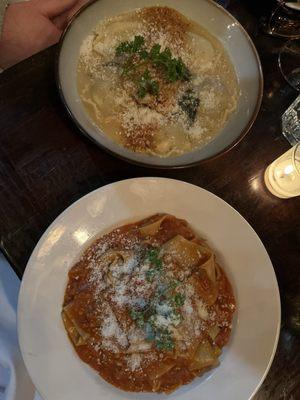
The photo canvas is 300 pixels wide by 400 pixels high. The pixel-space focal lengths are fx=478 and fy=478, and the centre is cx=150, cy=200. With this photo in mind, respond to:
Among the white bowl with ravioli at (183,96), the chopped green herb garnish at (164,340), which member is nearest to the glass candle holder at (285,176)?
the white bowl with ravioli at (183,96)

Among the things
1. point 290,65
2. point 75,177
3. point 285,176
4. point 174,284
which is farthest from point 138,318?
point 290,65

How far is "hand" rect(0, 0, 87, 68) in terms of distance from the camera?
1.82 meters

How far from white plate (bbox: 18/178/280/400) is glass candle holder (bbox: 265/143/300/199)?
0.80 feet

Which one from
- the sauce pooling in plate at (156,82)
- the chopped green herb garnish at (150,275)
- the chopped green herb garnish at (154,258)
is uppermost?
the sauce pooling in plate at (156,82)

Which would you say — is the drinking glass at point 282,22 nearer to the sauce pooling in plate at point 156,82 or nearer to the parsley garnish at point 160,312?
the sauce pooling in plate at point 156,82

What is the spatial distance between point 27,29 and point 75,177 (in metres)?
0.65

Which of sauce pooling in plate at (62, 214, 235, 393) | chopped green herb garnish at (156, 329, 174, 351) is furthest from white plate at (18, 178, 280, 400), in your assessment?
chopped green herb garnish at (156, 329, 174, 351)

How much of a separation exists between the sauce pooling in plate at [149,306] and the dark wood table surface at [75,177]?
0.19 metres

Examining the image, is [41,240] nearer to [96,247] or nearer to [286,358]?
[96,247]

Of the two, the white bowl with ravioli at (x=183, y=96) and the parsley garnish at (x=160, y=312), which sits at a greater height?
the white bowl with ravioli at (x=183, y=96)

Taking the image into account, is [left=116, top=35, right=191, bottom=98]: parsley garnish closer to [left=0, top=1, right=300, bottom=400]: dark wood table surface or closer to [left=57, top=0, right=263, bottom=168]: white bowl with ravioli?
[left=57, top=0, right=263, bottom=168]: white bowl with ravioli

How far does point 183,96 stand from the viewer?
173 centimetres

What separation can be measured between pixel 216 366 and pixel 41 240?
25.9 inches

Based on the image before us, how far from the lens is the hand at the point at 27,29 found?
5.97 feet
